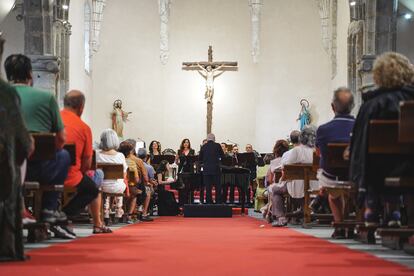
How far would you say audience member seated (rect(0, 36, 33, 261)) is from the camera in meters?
4.75

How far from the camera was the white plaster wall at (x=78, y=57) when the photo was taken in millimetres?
21953

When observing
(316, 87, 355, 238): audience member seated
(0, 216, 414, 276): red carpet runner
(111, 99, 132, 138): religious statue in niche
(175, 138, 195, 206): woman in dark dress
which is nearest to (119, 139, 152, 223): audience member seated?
(175, 138, 195, 206): woman in dark dress

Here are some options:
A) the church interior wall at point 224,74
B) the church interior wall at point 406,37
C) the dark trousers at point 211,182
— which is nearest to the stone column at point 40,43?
the dark trousers at point 211,182

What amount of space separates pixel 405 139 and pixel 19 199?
2377mm

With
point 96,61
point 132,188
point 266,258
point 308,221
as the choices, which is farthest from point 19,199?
point 96,61

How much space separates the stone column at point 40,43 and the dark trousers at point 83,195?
9440mm

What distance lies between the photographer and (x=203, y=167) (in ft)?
53.6

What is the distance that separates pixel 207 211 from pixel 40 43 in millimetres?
4897

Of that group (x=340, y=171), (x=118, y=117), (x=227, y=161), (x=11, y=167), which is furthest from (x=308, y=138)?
(x=118, y=117)

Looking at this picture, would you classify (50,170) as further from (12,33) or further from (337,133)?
(12,33)

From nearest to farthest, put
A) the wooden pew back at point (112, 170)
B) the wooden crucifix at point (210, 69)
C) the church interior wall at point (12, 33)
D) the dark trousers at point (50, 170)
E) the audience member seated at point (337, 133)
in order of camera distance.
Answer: the dark trousers at point (50, 170) < the audience member seated at point (337, 133) < the wooden pew back at point (112, 170) < the church interior wall at point (12, 33) < the wooden crucifix at point (210, 69)

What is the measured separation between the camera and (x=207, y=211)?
15.1m

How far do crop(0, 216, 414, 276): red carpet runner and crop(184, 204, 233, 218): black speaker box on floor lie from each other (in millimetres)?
7373

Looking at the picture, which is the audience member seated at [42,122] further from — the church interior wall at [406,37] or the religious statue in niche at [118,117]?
the religious statue in niche at [118,117]
